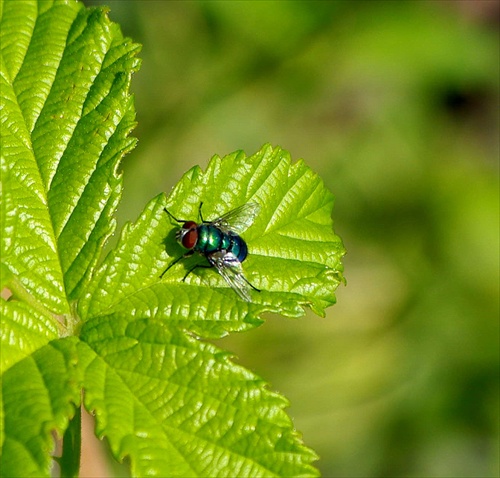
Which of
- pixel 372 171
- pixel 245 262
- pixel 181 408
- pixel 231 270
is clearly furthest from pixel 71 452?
pixel 372 171

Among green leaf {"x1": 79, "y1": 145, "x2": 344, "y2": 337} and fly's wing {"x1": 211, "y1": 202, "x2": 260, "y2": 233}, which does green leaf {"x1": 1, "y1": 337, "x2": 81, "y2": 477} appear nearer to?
green leaf {"x1": 79, "y1": 145, "x2": 344, "y2": 337}

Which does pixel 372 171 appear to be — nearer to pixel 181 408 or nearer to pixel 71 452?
pixel 181 408

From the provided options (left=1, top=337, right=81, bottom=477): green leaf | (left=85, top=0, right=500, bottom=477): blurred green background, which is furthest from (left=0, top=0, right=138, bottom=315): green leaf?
(left=85, top=0, right=500, bottom=477): blurred green background

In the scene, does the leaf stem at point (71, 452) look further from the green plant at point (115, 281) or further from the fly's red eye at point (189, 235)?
the fly's red eye at point (189, 235)

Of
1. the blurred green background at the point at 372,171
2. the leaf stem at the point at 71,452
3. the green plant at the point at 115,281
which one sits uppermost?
the blurred green background at the point at 372,171

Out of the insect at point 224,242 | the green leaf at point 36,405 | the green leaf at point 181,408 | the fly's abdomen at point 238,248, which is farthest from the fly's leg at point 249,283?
the green leaf at point 36,405

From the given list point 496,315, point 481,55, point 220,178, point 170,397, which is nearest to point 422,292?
point 496,315

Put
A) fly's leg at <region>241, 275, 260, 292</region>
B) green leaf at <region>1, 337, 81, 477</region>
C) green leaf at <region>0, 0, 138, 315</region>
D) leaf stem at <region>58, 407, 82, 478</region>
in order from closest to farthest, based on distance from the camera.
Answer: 1. green leaf at <region>1, 337, 81, 477</region>
2. leaf stem at <region>58, 407, 82, 478</region>
3. green leaf at <region>0, 0, 138, 315</region>
4. fly's leg at <region>241, 275, 260, 292</region>

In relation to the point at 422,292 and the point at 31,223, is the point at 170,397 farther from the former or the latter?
the point at 422,292
